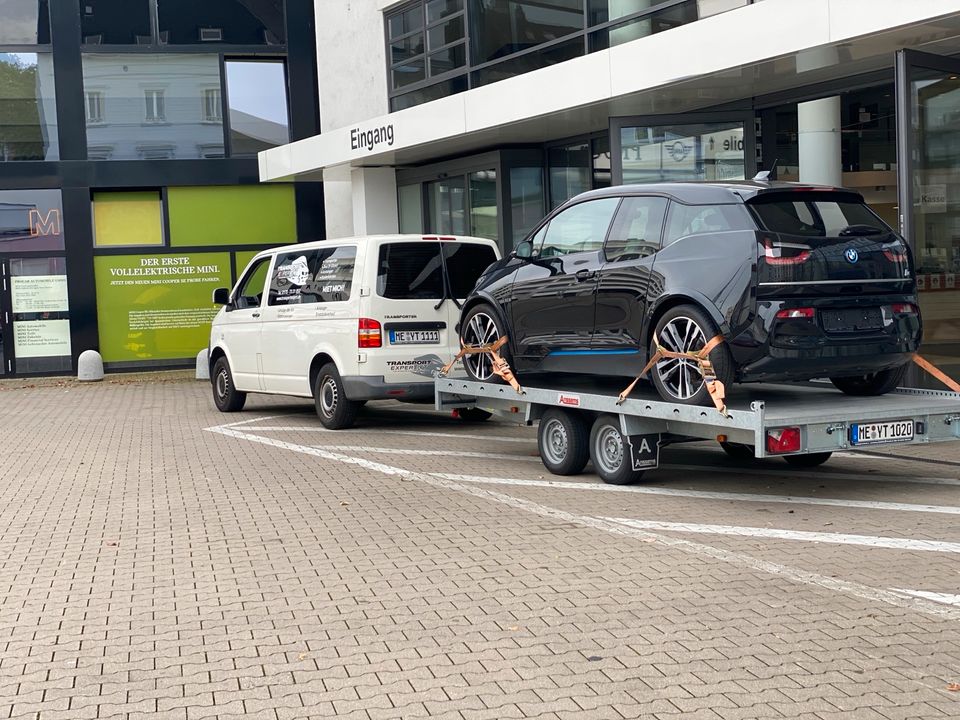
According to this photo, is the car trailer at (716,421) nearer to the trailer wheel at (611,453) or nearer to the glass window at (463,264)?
the trailer wheel at (611,453)

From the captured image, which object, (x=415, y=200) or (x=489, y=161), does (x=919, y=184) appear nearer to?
(x=489, y=161)

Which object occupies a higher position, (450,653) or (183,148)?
(183,148)

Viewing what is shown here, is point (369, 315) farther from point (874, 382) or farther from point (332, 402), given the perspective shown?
point (874, 382)

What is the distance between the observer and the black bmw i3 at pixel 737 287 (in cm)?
776

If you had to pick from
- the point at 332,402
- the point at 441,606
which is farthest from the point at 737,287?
the point at 332,402

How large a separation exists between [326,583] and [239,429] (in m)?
7.63

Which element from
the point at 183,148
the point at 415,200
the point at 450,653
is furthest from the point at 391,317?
the point at 183,148

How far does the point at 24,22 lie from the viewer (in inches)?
879

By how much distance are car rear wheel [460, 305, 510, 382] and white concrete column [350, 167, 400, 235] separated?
419 inches

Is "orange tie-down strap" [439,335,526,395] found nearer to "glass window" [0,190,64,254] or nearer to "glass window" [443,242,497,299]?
"glass window" [443,242,497,299]

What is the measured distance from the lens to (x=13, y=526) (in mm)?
8258

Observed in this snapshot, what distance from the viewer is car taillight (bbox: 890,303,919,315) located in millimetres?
8242

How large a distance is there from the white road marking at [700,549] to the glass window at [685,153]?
18.1ft

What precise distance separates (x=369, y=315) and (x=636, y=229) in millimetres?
4060
